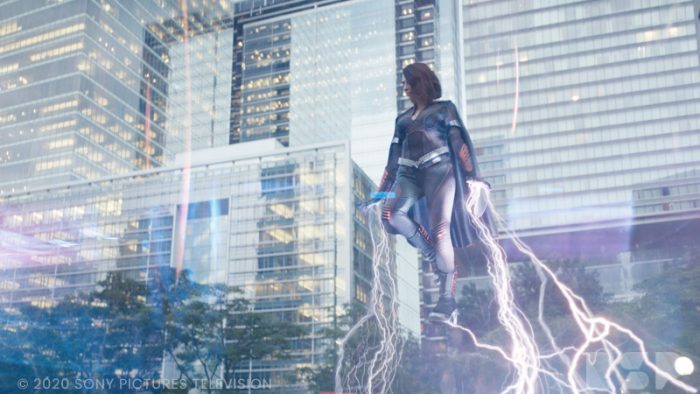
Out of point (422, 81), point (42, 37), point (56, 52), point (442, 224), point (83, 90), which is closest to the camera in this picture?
point (442, 224)

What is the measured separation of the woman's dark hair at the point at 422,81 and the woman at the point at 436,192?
7 cm

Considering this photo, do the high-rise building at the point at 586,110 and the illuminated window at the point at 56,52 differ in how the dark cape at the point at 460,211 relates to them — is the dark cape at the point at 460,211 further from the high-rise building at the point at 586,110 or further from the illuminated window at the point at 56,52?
the illuminated window at the point at 56,52

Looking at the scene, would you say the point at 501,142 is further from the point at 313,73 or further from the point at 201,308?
the point at 201,308

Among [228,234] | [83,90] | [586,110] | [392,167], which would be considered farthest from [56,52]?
[392,167]

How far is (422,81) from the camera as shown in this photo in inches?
249

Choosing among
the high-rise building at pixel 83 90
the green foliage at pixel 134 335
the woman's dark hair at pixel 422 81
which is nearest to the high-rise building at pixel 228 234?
the green foliage at pixel 134 335

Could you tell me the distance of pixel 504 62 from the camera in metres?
97.2

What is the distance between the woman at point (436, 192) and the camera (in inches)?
230

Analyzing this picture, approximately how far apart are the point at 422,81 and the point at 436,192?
3.27ft

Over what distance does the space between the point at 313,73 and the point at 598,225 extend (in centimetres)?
5460

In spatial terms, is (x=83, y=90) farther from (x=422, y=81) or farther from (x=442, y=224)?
(x=442, y=224)

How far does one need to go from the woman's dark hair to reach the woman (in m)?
0.07

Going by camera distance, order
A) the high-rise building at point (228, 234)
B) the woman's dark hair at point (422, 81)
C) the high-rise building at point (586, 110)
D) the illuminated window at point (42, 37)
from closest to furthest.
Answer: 1. the woman's dark hair at point (422, 81)
2. the high-rise building at point (228, 234)
3. the high-rise building at point (586, 110)
4. the illuminated window at point (42, 37)

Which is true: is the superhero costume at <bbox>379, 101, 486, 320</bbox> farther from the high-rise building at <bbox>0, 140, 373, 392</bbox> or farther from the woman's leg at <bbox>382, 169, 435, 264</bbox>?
the high-rise building at <bbox>0, 140, 373, 392</bbox>
